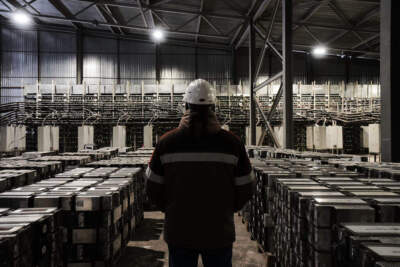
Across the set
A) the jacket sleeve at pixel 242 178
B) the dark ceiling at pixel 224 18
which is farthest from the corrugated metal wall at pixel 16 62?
the jacket sleeve at pixel 242 178

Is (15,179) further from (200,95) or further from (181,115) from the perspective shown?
(181,115)

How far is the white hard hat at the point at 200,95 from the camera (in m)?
2.18

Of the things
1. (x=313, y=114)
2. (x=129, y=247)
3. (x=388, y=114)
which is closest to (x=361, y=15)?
(x=313, y=114)

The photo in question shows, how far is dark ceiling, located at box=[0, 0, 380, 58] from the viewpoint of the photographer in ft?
42.7

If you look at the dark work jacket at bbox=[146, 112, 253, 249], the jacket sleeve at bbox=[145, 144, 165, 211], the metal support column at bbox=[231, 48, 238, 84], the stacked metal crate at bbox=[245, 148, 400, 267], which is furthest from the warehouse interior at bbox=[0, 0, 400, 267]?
the jacket sleeve at bbox=[145, 144, 165, 211]

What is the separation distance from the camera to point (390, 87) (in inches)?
196

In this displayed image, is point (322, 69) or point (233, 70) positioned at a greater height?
point (322, 69)

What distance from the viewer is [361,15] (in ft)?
44.7

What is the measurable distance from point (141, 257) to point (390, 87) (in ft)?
15.4

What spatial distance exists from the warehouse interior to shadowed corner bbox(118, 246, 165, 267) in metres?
0.03

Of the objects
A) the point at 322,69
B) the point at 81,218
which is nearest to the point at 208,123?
the point at 81,218

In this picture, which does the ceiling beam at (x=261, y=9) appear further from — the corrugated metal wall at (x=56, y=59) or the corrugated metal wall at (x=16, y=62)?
the corrugated metal wall at (x=16, y=62)

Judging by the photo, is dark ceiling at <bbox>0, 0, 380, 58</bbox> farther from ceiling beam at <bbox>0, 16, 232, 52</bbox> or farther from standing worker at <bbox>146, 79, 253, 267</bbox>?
standing worker at <bbox>146, 79, 253, 267</bbox>

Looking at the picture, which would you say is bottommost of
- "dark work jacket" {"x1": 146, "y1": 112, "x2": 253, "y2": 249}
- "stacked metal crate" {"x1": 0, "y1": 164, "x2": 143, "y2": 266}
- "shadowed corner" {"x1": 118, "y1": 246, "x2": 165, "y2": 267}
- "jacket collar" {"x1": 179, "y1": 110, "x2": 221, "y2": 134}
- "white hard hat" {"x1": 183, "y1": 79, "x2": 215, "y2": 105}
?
"shadowed corner" {"x1": 118, "y1": 246, "x2": 165, "y2": 267}
